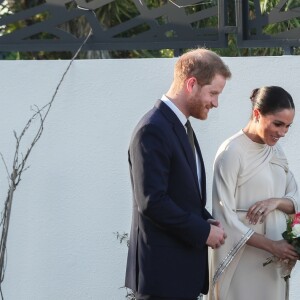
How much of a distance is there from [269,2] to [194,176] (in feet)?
14.3

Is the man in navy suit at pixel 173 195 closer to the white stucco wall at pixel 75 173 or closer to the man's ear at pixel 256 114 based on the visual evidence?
the man's ear at pixel 256 114

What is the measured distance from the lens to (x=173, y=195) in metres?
4.47

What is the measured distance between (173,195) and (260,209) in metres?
0.55

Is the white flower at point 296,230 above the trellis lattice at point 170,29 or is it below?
below

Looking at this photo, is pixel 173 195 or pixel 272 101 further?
pixel 272 101

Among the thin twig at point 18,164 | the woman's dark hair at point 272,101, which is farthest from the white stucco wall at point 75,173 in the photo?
the woman's dark hair at point 272,101

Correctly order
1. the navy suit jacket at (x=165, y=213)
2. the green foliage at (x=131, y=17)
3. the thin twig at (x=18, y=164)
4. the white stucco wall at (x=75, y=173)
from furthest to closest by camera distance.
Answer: the green foliage at (x=131, y=17), the white stucco wall at (x=75, y=173), the thin twig at (x=18, y=164), the navy suit jacket at (x=165, y=213)

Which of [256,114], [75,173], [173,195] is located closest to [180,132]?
[173,195]

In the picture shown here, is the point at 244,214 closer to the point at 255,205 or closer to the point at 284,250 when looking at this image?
the point at 255,205

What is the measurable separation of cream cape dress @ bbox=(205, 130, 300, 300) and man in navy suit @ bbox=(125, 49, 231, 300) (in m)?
0.27

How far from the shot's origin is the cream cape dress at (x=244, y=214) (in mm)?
4840

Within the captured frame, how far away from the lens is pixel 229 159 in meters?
4.84

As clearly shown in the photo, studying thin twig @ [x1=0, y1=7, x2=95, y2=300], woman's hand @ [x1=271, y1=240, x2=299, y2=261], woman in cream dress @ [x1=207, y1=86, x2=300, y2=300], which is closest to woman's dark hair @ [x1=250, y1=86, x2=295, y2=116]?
woman in cream dress @ [x1=207, y1=86, x2=300, y2=300]

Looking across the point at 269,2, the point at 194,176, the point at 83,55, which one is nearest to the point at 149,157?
the point at 194,176
